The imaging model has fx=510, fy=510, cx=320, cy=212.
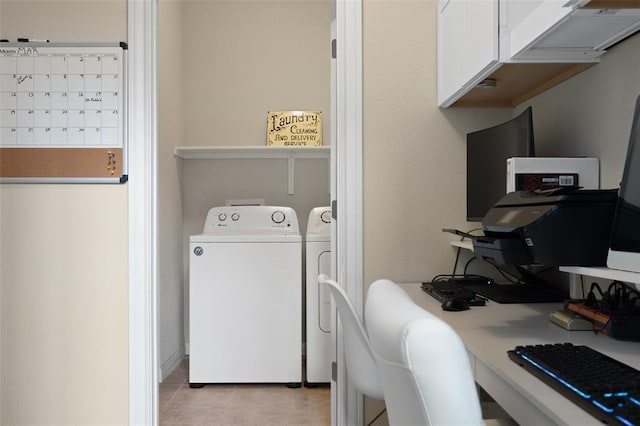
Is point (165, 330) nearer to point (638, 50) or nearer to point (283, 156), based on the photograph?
point (283, 156)

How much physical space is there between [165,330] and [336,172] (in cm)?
179

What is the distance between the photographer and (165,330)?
3.30 meters

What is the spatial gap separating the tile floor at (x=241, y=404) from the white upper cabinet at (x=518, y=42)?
1.79m

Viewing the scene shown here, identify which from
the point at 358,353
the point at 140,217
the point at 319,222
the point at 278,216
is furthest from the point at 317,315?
the point at 358,353

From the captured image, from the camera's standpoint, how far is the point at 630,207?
109cm

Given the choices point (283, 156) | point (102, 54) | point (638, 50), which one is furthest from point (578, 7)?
point (283, 156)

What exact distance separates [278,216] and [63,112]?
5.06ft

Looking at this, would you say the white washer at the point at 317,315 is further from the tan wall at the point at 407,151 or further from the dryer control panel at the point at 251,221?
the tan wall at the point at 407,151

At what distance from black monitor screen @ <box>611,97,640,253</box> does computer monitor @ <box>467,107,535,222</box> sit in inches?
23.9

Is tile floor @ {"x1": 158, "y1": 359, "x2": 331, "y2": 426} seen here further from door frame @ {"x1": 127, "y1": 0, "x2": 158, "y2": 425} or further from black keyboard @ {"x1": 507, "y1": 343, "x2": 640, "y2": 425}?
black keyboard @ {"x1": 507, "y1": 343, "x2": 640, "y2": 425}

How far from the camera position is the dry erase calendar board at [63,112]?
7.23 feet

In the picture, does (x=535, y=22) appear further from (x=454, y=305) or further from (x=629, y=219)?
(x=454, y=305)

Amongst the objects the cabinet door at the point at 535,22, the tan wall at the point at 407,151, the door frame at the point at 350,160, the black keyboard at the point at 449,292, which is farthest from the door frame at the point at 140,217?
the cabinet door at the point at 535,22

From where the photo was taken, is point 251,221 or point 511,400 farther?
point 251,221
